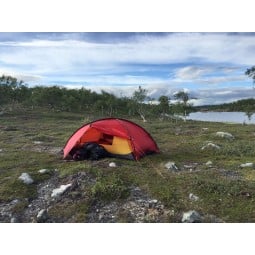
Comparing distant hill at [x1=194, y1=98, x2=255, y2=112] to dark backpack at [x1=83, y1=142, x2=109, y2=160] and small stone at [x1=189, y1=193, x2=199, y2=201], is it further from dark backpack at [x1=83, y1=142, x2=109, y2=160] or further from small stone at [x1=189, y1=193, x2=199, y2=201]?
small stone at [x1=189, y1=193, x2=199, y2=201]

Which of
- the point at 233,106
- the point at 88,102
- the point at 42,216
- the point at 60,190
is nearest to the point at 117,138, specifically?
the point at 60,190

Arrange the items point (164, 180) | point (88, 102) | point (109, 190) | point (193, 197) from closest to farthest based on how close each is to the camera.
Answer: point (193, 197), point (109, 190), point (164, 180), point (88, 102)

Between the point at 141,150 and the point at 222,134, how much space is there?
29.0 ft

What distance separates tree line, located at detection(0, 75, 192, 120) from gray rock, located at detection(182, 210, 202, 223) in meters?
50.6

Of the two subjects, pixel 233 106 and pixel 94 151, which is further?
pixel 233 106

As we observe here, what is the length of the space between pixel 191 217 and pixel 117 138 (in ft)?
25.1

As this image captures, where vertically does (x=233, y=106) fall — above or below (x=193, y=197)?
above

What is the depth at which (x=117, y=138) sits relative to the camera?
16328 mm

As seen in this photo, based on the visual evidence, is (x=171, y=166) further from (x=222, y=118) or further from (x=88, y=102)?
(x=222, y=118)

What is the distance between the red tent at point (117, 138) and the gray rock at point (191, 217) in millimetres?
6278

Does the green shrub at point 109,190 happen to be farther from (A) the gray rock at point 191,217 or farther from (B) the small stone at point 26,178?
(B) the small stone at point 26,178

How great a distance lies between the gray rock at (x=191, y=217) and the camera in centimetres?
915
